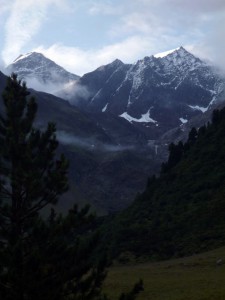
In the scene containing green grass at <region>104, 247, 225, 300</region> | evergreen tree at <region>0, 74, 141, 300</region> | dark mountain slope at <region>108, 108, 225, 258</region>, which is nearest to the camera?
evergreen tree at <region>0, 74, 141, 300</region>

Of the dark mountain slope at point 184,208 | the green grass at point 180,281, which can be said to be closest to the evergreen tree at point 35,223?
the green grass at point 180,281

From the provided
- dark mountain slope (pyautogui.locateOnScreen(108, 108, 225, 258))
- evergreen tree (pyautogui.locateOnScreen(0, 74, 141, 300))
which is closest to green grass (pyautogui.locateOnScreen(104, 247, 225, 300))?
dark mountain slope (pyautogui.locateOnScreen(108, 108, 225, 258))

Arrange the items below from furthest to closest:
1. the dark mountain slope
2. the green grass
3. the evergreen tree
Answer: the dark mountain slope
the green grass
the evergreen tree

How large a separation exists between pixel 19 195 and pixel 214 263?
3362cm

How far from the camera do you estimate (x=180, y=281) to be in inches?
1768

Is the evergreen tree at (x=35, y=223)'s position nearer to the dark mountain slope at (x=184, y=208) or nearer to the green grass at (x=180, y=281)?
the green grass at (x=180, y=281)

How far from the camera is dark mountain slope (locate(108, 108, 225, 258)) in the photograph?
234 ft

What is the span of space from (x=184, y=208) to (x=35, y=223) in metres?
61.6

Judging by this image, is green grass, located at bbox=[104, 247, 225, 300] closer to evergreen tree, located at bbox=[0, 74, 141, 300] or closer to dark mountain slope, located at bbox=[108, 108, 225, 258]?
dark mountain slope, located at bbox=[108, 108, 225, 258]

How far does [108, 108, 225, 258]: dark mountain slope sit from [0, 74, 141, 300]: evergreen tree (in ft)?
150

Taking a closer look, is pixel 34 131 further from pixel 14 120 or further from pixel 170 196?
pixel 170 196

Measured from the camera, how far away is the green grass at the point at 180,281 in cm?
3825

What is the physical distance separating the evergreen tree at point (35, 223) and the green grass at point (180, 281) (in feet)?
48.8

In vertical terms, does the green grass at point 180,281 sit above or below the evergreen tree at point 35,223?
below
